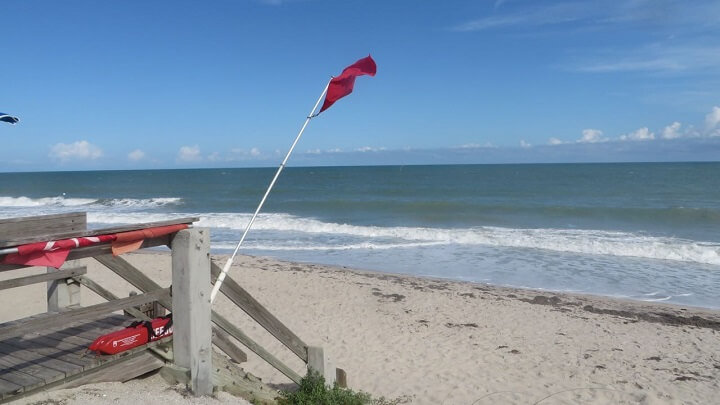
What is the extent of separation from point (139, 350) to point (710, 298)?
11.7 metres

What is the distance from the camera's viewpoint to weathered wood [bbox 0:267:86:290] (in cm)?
318

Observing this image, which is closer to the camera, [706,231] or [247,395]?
[247,395]

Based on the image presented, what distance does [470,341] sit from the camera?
7.75 meters

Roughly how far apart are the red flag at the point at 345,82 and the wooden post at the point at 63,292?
8.41ft

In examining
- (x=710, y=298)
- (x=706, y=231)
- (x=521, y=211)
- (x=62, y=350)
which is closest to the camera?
(x=62, y=350)

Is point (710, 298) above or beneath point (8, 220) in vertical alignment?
beneath

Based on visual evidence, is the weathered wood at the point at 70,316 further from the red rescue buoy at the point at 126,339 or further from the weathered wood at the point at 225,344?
the weathered wood at the point at 225,344

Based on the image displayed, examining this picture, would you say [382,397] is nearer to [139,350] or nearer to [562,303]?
[139,350]

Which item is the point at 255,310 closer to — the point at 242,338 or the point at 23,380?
the point at 242,338

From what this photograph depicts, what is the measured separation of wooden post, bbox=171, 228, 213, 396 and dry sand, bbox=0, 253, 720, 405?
198 millimetres

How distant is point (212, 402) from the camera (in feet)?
11.0

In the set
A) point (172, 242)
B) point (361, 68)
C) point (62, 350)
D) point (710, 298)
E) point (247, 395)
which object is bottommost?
point (710, 298)

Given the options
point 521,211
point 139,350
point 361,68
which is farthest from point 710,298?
point 521,211

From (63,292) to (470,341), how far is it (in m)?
5.44
